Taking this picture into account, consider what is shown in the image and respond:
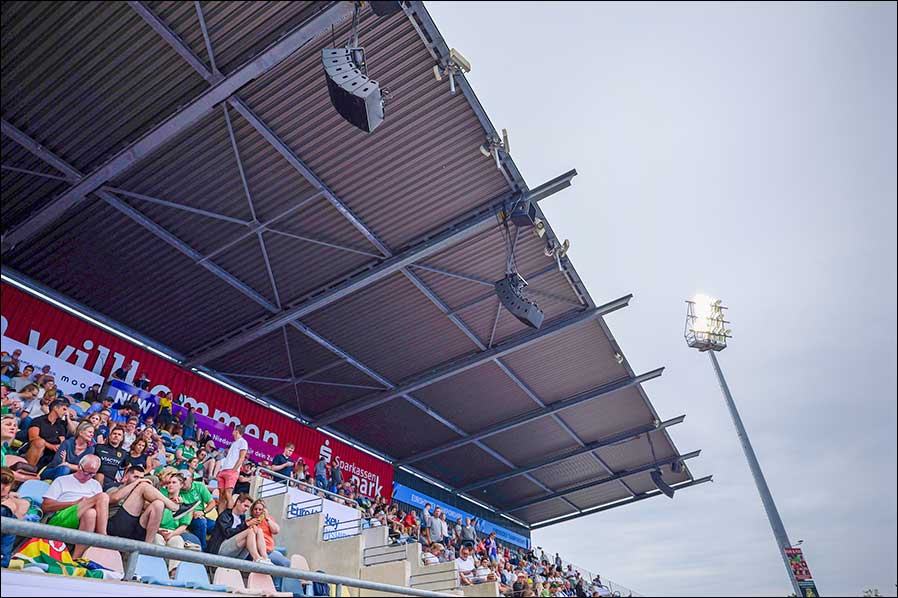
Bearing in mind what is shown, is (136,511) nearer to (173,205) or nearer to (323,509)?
(173,205)

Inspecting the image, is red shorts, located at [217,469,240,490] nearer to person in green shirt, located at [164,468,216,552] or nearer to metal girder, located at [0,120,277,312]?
person in green shirt, located at [164,468,216,552]

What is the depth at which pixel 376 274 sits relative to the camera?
12898mm

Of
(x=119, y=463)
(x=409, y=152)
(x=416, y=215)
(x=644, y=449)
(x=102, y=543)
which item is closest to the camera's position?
(x=102, y=543)

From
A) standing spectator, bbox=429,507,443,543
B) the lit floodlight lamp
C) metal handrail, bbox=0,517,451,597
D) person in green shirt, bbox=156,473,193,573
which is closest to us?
metal handrail, bbox=0,517,451,597

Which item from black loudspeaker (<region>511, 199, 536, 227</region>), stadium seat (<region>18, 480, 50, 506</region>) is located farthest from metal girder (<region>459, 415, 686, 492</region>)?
stadium seat (<region>18, 480, 50, 506</region>)

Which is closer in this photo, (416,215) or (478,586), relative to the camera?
(478,586)

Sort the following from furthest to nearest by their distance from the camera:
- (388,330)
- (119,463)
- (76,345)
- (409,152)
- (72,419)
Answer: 1. (388,330)
2. (76,345)
3. (409,152)
4. (72,419)
5. (119,463)

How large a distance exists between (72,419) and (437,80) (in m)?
7.82

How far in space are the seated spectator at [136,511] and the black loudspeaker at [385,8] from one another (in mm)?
6512

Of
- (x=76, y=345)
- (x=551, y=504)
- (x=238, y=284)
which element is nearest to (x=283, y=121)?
(x=238, y=284)

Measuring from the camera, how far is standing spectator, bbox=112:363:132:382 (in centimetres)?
1375

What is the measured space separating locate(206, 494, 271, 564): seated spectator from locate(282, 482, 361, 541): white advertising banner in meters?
3.70

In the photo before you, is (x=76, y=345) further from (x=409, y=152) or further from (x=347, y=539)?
(x=409, y=152)

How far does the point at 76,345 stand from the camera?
13.2 meters
